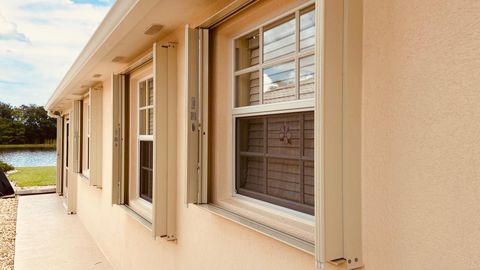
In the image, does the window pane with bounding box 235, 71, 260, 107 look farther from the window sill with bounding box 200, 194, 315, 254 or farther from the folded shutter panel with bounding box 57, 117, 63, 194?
the folded shutter panel with bounding box 57, 117, 63, 194

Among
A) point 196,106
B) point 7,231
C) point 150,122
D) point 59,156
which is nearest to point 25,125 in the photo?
point 59,156

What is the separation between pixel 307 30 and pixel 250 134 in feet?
2.58

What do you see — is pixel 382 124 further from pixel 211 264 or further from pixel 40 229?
pixel 40 229

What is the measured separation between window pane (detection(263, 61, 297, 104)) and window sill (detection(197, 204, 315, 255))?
2.25 ft

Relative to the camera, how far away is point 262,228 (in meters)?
1.90

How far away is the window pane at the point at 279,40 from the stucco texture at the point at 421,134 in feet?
2.09

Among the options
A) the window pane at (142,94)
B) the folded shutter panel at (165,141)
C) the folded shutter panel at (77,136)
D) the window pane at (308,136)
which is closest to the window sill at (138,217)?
the folded shutter panel at (165,141)

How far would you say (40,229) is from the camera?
284 inches

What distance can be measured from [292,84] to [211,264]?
53.4 inches

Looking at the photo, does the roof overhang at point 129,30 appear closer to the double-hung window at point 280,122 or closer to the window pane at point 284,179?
the double-hung window at point 280,122

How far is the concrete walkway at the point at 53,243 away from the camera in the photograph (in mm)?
5230

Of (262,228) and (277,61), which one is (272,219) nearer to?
(262,228)

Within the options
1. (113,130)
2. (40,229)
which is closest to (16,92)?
(40,229)

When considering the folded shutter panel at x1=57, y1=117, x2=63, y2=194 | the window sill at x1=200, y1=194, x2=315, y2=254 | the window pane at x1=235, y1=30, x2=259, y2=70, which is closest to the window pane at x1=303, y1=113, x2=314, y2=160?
the window sill at x1=200, y1=194, x2=315, y2=254
